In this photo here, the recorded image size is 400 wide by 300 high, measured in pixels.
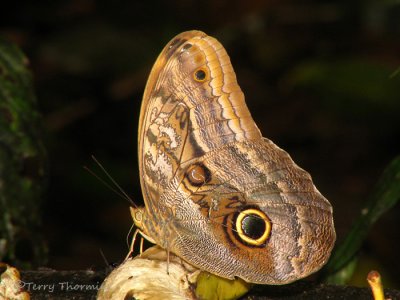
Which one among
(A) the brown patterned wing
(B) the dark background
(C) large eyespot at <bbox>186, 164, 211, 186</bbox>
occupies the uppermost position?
(A) the brown patterned wing

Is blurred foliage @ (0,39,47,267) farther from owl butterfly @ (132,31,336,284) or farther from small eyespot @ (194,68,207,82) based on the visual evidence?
small eyespot @ (194,68,207,82)

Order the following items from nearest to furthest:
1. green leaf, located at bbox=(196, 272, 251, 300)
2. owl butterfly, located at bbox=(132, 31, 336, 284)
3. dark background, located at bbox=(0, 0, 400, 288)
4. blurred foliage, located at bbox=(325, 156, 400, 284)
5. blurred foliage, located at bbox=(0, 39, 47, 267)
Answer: green leaf, located at bbox=(196, 272, 251, 300) → owl butterfly, located at bbox=(132, 31, 336, 284) → blurred foliage, located at bbox=(325, 156, 400, 284) → blurred foliage, located at bbox=(0, 39, 47, 267) → dark background, located at bbox=(0, 0, 400, 288)

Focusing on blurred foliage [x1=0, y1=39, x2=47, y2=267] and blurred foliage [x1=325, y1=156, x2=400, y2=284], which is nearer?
blurred foliage [x1=325, y1=156, x2=400, y2=284]

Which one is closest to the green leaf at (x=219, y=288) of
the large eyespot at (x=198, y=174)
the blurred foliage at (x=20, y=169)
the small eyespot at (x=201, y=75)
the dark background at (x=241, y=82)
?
the large eyespot at (x=198, y=174)

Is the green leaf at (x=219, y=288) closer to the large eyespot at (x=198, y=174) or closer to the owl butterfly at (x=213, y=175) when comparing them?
the owl butterfly at (x=213, y=175)

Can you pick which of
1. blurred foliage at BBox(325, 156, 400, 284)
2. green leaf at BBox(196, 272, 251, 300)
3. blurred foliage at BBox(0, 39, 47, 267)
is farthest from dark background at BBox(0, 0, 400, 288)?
green leaf at BBox(196, 272, 251, 300)
